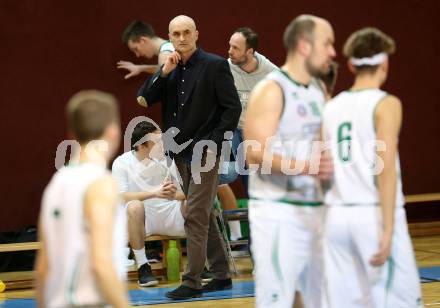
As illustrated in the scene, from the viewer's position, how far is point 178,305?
281 inches

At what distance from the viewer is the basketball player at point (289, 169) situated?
4484mm

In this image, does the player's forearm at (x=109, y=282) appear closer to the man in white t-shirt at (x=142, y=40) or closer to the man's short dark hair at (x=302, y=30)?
the man's short dark hair at (x=302, y=30)

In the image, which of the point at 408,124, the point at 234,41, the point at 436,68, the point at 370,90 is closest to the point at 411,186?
the point at 408,124

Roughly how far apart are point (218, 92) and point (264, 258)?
316 cm

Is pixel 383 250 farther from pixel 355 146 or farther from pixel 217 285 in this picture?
pixel 217 285

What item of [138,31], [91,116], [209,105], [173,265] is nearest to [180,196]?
[173,265]

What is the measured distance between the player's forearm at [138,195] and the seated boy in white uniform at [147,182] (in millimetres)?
92

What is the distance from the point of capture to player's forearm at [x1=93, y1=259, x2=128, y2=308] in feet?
10.5

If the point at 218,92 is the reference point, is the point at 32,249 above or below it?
below

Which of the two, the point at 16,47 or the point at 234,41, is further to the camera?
the point at 16,47

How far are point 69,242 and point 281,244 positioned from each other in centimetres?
141

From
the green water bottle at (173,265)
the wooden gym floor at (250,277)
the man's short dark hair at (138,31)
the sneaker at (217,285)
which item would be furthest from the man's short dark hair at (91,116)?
the man's short dark hair at (138,31)

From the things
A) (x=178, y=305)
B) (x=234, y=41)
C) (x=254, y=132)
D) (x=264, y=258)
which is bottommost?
(x=178, y=305)

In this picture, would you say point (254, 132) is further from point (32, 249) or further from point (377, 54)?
point (32, 249)
